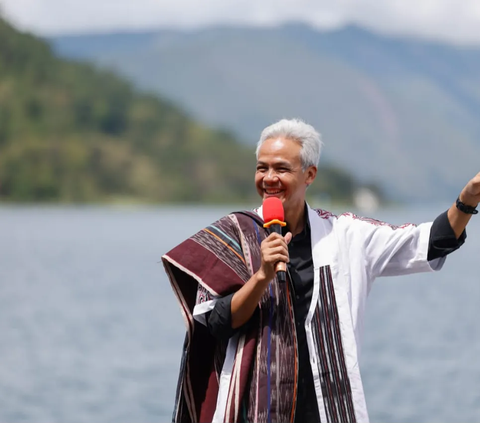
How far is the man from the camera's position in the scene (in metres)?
3.45

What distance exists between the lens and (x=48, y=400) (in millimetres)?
12961

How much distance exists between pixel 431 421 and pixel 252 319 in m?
9.34

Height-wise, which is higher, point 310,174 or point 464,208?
point 310,174

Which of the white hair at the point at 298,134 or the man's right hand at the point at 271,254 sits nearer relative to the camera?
the man's right hand at the point at 271,254

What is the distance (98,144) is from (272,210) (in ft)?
368

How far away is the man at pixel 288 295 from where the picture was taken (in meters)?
3.45

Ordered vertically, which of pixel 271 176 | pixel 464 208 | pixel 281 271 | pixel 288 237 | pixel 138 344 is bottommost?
pixel 281 271

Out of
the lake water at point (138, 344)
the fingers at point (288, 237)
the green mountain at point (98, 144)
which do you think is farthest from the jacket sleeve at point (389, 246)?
the green mountain at point (98, 144)

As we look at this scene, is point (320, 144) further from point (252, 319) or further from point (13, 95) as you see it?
point (13, 95)

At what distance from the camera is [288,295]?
350cm

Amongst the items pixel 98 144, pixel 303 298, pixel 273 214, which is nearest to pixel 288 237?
pixel 273 214

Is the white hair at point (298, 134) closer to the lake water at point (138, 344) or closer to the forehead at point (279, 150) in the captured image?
the forehead at point (279, 150)

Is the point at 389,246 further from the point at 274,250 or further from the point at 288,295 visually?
the point at 274,250

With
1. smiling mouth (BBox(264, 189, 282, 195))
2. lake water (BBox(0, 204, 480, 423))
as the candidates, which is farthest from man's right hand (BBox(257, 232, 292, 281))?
lake water (BBox(0, 204, 480, 423))
